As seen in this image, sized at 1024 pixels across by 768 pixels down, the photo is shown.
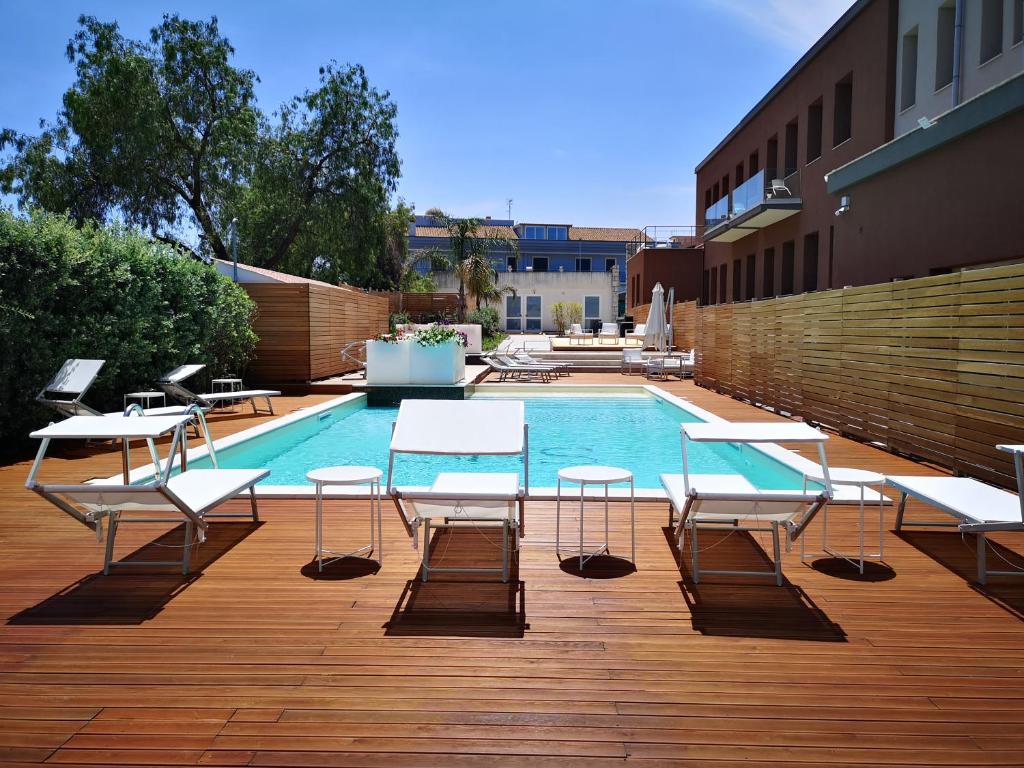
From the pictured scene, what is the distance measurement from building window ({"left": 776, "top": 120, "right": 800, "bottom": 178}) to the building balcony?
0.28 meters

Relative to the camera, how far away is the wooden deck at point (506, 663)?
2.29 m

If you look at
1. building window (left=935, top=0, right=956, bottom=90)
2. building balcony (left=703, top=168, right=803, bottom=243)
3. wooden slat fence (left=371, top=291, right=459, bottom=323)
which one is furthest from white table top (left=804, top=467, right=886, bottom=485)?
wooden slat fence (left=371, top=291, right=459, bottom=323)

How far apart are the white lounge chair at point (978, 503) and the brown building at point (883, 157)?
5704mm

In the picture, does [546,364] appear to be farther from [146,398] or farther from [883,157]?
[146,398]

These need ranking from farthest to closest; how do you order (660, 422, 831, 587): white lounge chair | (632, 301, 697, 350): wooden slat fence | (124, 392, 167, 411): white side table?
(632, 301, 697, 350): wooden slat fence → (124, 392, 167, 411): white side table → (660, 422, 831, 587): white lounge chair

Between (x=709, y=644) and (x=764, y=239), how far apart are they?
18.4 meters

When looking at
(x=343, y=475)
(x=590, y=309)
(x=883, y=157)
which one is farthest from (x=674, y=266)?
(x=343, y=475)

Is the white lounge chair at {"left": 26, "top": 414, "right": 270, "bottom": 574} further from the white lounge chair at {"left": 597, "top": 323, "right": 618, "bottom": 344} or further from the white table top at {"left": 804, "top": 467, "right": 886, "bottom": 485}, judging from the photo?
the white lounge chair at {"left": 597, "top": 323, "right": 618, "bottom": 344}

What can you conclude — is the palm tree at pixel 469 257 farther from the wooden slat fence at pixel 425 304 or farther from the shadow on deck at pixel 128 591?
the shadow on deck at pixel 128 591

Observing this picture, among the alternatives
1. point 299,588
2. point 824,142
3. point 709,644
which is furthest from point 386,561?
point 824,142

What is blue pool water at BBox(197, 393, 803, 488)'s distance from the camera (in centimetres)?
777

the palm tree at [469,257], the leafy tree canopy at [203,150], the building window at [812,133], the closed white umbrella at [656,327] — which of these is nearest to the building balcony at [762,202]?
the building window at [812,133]

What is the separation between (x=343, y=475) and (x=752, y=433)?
234cm

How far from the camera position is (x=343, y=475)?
4.20 m
